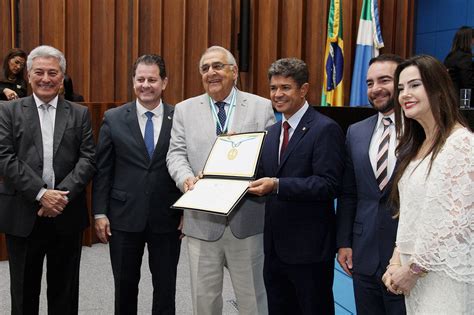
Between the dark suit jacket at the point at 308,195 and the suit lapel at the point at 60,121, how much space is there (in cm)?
112

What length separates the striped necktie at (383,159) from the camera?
6.76 feet

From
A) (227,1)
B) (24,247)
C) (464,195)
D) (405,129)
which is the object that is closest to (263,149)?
(405,129)

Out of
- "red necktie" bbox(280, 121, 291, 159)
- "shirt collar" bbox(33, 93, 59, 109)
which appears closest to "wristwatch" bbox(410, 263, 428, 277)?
"red necktie" bbox(280, 121, 291, 159)

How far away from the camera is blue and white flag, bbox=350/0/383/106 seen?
6715 millimetres

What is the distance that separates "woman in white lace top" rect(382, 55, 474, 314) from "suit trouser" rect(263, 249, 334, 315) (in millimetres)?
540

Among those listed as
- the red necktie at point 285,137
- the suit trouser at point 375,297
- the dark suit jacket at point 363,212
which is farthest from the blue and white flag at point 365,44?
the suit trouser at point 375,297

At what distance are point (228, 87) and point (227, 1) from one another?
13.5 feet

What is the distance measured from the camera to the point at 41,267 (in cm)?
278

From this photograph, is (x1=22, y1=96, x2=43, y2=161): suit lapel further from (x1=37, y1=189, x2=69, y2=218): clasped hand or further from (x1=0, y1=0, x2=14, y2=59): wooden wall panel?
(x1=0, y1=0, x2=14, y2=59): wooden wall panel

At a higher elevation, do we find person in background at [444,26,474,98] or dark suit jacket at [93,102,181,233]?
person in background at [444,26,474,98]

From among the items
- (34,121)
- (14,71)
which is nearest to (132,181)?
(34,121)

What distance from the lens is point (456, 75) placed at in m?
5.65

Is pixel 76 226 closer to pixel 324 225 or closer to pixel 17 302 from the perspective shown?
pixel 17 302

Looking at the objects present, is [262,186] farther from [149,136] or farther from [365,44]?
[365,44]
